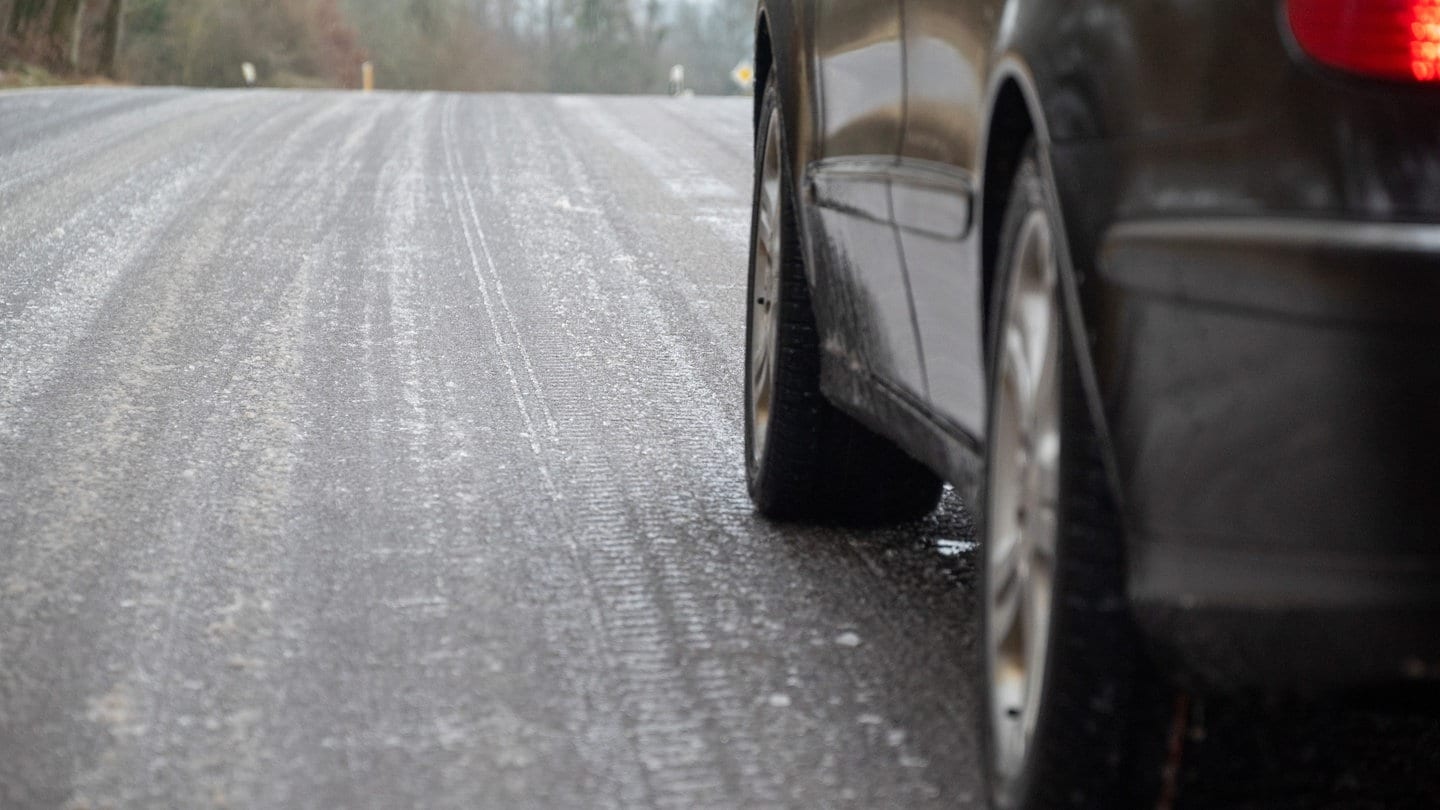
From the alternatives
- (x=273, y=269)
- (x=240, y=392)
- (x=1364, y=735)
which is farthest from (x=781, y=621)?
(x=273, y=269)

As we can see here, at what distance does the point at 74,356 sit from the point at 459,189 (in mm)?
5706

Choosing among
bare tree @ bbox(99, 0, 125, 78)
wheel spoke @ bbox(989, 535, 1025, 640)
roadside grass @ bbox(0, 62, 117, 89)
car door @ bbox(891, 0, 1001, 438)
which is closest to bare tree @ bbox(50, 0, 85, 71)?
bare tree @ bbox(99, 0, 125, 78)

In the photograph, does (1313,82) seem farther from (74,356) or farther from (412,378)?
(74,356)

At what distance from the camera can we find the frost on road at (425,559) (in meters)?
3.05

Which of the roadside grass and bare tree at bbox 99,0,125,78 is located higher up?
bare tree at bbox 99,0,125,78

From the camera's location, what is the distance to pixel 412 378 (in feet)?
20.8

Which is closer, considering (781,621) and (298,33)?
(781,621)

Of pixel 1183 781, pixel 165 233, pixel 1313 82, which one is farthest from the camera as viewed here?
pixel 165 233

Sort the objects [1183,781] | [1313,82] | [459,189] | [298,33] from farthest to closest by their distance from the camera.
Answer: [298,33]
[459,189]
[1183,781]
[1313,82]

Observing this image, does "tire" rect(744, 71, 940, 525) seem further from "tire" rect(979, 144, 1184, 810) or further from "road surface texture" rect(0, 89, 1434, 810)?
"tire" rect(979, 144, 1184, 810)

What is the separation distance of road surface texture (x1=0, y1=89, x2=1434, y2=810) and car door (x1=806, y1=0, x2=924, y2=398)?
0.53 m

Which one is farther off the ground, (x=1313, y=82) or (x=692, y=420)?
(x=1313, y=82)

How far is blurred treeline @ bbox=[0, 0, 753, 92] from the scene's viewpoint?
36188 millimetres

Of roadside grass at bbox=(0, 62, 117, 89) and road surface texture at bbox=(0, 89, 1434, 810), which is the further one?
roadside grass at bbox=(0, 62, 117, 89)
